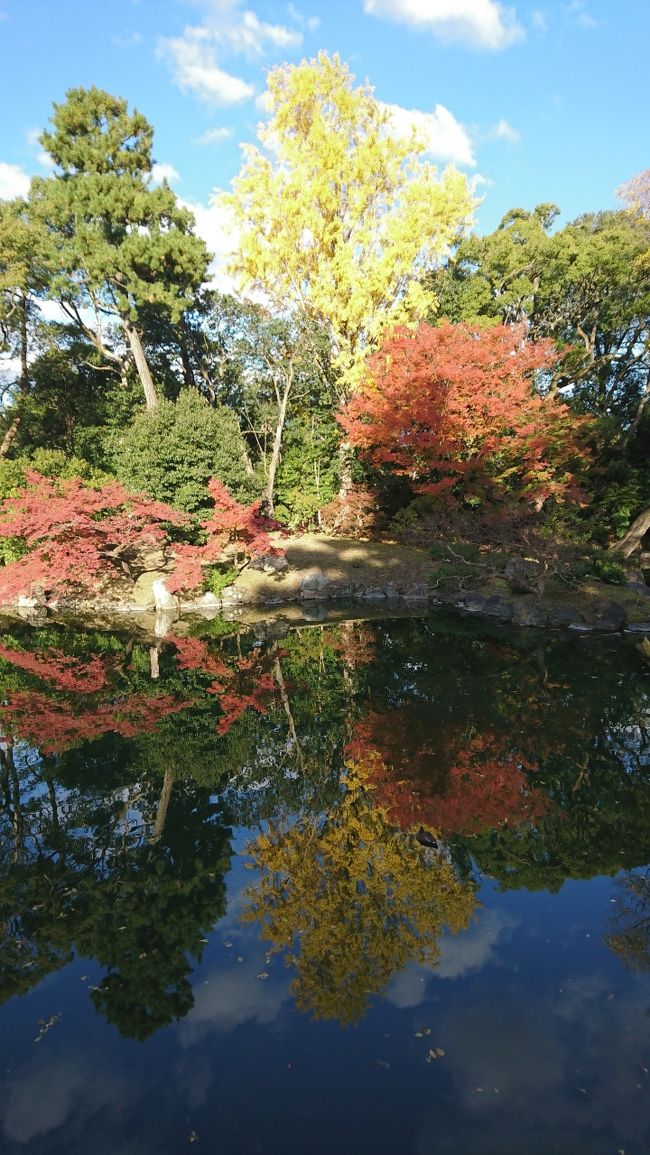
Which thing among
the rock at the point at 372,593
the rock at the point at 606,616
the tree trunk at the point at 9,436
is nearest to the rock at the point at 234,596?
the rock at the point at 372,593

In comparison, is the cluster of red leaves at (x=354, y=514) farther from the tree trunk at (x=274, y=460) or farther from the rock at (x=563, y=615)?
the rock at (x=563, y=615)

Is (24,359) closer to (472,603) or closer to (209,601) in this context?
(209,601)

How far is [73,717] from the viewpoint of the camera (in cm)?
783

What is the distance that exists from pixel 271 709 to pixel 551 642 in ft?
18.7

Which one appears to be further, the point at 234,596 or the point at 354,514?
the point at 354,514

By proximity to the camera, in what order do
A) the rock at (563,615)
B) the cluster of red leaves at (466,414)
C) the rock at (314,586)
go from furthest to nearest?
the rock at (314,586)
the cluster of red leaves at (466,414)
the rock at (563,615)

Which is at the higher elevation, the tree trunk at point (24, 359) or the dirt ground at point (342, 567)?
the tree trunk at point (24, 359)

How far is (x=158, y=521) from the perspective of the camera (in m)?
15.4

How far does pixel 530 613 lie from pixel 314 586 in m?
5.52

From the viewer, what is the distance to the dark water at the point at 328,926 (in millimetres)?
2891

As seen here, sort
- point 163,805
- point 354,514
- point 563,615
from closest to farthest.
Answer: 1. point 163,805
2. point 563,615
3. point 354,514

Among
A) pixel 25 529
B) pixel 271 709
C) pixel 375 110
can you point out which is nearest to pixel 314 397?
pixel 375 110

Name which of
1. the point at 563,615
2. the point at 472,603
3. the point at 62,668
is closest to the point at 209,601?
the point at 62,668

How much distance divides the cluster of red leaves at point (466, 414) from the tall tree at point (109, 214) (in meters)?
6.92
